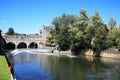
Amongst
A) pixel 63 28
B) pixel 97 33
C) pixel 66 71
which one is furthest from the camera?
pixel 63 28

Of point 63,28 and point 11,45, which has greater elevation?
point 63,28

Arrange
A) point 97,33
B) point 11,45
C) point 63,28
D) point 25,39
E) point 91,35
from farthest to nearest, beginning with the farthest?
point 25,39 < point 11,45 < point 63,28 < point 91,35 < point 97,33

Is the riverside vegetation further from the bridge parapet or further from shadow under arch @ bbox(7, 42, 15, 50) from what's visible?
shadow under arch @ bbox(7, 42, 15, 50)

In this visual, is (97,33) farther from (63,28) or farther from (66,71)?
(66,71)

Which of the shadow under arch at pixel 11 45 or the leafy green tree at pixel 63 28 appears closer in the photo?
the leafy green tree at pixel 63 28

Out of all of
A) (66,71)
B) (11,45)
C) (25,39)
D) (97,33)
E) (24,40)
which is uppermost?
(25,39)

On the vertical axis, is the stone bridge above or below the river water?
above

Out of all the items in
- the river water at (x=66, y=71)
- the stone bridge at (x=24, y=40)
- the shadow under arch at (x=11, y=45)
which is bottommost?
the river water at (x=66, y=71)

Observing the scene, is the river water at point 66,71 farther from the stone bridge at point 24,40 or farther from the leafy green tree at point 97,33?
the stone bridge at point 24,40

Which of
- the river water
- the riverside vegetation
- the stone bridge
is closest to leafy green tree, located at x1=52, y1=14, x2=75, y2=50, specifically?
the riverside vegetation

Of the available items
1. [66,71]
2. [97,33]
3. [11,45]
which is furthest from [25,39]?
[66,71]

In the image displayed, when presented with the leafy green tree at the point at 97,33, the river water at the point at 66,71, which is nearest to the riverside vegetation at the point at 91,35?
the leafy green tree at the point at 97,33

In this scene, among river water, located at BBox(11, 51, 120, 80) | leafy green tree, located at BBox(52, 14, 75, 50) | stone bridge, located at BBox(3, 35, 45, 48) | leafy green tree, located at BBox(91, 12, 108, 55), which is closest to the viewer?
river water, located at BBox(11, 51, 120, 80)

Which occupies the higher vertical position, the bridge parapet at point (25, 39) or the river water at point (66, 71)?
the bridge parapet at point (25, 39)
